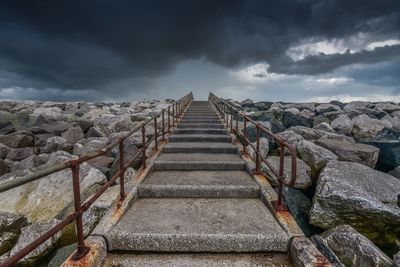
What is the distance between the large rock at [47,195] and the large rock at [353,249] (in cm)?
404

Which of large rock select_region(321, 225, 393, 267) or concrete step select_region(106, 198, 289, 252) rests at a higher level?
concrete step select_region(106, 198, 289, 252)

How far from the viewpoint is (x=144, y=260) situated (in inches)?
113

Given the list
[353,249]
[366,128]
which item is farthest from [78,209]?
[366,128]

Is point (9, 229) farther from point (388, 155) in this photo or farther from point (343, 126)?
point (343, 126)

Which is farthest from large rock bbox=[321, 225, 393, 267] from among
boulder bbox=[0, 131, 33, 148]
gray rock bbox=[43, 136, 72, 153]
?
boulder bbox=[0, 131, 33, 148]

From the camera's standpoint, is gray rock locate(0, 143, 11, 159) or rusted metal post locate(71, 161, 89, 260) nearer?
rusted metal post locate(71, 161, 89, 260)

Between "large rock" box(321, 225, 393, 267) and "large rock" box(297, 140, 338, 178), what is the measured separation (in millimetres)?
2120

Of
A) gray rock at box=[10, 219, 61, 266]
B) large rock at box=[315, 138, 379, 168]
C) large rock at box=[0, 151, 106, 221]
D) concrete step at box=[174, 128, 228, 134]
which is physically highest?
concrete step at box=[174, 128, 228, 134]

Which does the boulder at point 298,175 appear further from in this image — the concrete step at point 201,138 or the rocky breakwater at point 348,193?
the concrete step at point 201,138

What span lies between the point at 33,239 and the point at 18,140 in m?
7.85

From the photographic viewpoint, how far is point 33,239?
12.5 feet

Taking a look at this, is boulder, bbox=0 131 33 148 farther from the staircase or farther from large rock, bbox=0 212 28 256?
the staircase

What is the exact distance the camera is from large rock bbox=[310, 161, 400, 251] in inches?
161

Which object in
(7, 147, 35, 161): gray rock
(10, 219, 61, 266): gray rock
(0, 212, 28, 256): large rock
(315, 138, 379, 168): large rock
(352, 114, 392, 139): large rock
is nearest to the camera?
(10, 219, 61, 266): gray rock
